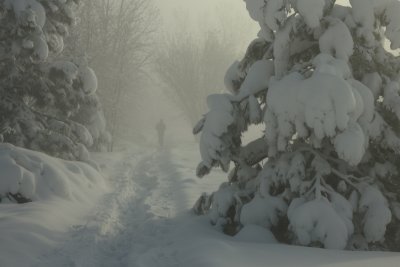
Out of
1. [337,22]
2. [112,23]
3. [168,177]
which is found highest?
[112,23]

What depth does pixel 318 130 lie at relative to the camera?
5121mm

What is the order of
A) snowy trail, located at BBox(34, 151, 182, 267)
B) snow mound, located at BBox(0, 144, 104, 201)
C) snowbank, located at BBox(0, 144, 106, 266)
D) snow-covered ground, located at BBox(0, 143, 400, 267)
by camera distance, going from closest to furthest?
snow-covered ground, located at BBox(0, 143, 400, 267) → snowy trail, located at BBox(34, 151, 182, 267) → snowbank, located at BBox(0, 144, 106, 266) → snow mound, located at BBox(0, 144, 104, 201)

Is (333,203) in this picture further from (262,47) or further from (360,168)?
(262,47)

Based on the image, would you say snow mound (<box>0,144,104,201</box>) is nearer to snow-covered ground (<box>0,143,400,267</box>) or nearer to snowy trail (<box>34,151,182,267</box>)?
snow-covered ground (<box>0,143,400,267</box>)

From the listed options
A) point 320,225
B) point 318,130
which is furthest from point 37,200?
point 318,130

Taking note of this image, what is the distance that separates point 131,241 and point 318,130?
9.91 feet

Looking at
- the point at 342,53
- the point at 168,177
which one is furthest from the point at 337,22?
the point at 168,177

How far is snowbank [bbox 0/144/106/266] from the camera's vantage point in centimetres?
545

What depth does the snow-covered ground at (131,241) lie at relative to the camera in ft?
15.8

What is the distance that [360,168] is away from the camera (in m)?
6.41

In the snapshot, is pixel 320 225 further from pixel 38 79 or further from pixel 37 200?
pixel 38 79

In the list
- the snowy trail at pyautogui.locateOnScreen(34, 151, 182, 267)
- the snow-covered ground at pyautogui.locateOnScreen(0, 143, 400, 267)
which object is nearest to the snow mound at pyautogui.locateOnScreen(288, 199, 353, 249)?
the snow-covered ground at pyautogui.locateOnScreen(0, 143, 400, 267)

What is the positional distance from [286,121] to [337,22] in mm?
1690

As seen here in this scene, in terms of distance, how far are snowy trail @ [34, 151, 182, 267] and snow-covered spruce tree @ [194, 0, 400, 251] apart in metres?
1.16
